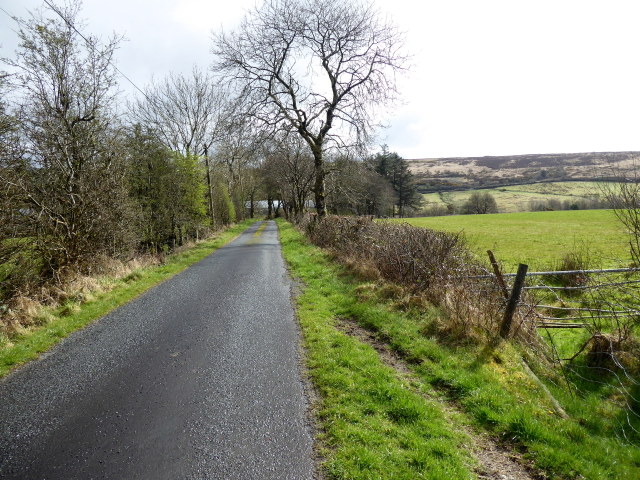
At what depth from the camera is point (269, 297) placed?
852 centimetres

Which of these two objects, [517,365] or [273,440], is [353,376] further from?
[517,365]

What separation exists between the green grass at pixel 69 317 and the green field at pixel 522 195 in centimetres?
7559

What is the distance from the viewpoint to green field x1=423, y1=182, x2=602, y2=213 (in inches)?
3036

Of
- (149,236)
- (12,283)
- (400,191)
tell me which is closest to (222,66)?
(149,236)

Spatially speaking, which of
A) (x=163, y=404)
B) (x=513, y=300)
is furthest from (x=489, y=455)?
(x=163, y=404)

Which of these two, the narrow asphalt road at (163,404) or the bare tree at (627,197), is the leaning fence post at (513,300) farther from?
the narrow asphalt road at (163,404)

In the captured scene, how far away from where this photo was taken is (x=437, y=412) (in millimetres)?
3799

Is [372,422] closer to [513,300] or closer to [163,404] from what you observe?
[163,404]

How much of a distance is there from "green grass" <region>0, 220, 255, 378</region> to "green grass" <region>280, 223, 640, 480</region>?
4.41 meters

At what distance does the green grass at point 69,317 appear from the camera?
17.0 feet

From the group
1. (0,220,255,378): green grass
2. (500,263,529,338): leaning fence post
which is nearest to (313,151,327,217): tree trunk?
(0,220,255,378): green grass

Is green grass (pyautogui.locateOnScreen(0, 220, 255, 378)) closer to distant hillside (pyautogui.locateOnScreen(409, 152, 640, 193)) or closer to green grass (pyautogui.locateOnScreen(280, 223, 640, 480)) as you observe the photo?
green grass (pyautogui.locateOnScreen(280, 223, 640, 480))

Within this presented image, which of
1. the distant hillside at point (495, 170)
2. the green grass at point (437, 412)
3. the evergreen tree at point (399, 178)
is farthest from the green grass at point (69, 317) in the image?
the distant hillside at point (495, 170)

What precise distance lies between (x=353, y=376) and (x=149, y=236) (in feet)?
59.3
